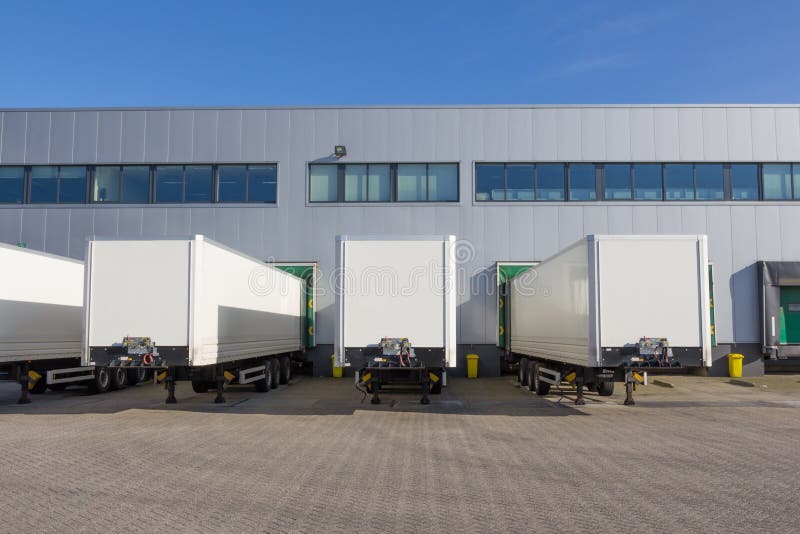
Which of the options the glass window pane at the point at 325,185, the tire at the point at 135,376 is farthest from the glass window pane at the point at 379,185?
the tire at the point at 135,376

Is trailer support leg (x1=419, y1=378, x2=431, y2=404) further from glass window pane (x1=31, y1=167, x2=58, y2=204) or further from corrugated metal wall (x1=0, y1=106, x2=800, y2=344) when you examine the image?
glass window pane (x1=31, y1=167, x2=58, y2=204)

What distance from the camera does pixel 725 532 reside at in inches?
199

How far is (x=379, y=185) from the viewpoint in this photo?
22141 millimetres

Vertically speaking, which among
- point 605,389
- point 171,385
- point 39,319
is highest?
point 39,319

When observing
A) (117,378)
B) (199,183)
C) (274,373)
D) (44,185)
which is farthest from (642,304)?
(44,185)

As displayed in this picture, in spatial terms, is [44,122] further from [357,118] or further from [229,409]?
[229,409]

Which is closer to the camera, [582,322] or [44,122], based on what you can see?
[582,322]

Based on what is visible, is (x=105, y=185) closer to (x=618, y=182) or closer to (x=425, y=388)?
(x=425, y=388)

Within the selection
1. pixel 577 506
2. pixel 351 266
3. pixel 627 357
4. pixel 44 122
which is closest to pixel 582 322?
pixel 627 357

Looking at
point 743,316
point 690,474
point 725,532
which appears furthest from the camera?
point 743,316

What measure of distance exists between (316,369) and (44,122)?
515 inches

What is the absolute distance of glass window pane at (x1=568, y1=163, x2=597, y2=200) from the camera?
21.9 metres

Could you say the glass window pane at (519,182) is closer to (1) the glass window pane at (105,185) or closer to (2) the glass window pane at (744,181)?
(2) the glass window pane at (744,181)

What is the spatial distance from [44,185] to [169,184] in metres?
4.50
